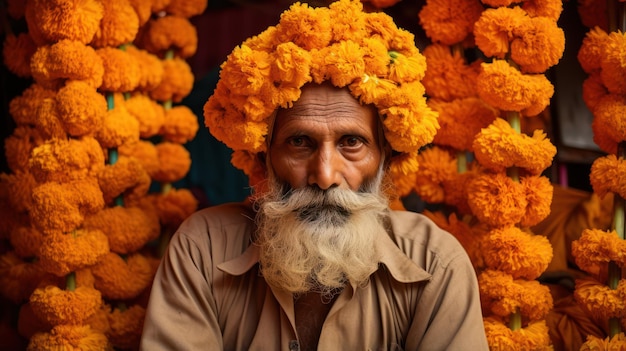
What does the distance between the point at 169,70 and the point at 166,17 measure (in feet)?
0.86

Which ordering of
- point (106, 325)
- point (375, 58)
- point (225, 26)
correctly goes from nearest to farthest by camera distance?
1. point (375, 58)
2. point (106, 325)
3. point (225, 26)

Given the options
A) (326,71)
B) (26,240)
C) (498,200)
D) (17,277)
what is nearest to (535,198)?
(498,200)

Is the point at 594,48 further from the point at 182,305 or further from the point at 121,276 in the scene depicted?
the point at 121,276

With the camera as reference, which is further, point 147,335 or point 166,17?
point 166,17

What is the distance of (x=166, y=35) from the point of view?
144 inches

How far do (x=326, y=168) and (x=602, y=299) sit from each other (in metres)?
1.23

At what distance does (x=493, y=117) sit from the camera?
3246 mm

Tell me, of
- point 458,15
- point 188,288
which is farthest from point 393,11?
point 188,288

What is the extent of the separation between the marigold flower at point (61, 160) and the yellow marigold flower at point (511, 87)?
163cm

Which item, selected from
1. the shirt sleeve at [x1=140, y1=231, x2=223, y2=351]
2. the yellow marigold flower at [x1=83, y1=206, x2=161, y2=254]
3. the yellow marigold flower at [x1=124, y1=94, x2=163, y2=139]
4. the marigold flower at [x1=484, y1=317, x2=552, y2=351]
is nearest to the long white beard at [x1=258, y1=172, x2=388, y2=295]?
the shirt sleeve at [x1=140, y1=231, x2=223, y2=351]

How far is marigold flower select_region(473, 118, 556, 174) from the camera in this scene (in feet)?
9.71

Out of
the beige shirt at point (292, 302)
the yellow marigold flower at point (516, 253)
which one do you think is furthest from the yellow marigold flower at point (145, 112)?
the yellow marigold flower at point (516, 253)

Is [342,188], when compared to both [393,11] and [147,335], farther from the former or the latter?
[393,11]

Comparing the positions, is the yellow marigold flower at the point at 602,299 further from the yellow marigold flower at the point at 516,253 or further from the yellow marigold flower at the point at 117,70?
the yellow marigold flower at the point at 117,70
